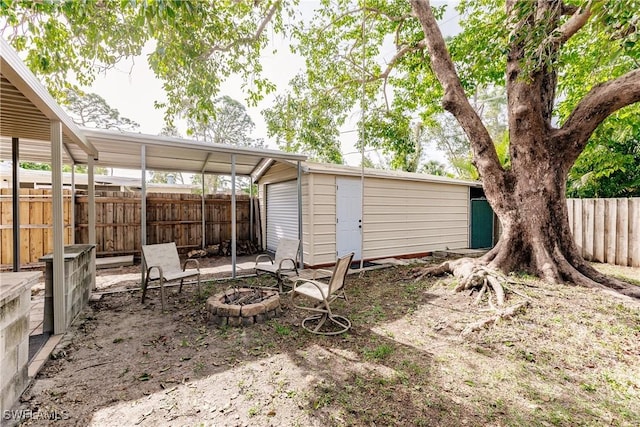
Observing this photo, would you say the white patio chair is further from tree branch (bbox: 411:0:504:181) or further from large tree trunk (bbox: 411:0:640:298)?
tree branch (bbox: 411:0:504:181)

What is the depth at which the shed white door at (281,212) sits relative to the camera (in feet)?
24.0

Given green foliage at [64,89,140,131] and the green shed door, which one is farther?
green foliage at [64,89,140,131]

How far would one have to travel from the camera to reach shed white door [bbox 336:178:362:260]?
7.06 metres

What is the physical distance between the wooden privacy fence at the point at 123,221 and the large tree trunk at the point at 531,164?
6760 millimetres

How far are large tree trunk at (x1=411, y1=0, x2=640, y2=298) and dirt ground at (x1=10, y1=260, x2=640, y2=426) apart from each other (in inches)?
41.8

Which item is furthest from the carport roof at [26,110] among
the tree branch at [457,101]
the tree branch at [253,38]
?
the tree branch at [457,101]

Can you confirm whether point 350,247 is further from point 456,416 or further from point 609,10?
point 609,10

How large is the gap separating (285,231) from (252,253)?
1827mm

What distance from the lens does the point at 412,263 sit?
7535 millimetres

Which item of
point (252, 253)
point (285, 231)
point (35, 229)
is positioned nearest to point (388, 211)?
point (285, 231)

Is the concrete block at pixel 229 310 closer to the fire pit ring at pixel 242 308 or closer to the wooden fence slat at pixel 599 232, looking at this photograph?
the fire pit ring at pixel 242 308

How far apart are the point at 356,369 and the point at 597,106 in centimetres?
572

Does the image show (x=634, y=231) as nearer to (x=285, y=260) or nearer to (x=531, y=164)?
(x=531, y=164)

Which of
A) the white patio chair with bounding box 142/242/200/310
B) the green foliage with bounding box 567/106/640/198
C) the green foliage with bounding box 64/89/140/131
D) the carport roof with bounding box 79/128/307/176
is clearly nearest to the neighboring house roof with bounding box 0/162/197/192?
the carport roof with bounding box 79/128/307/176
